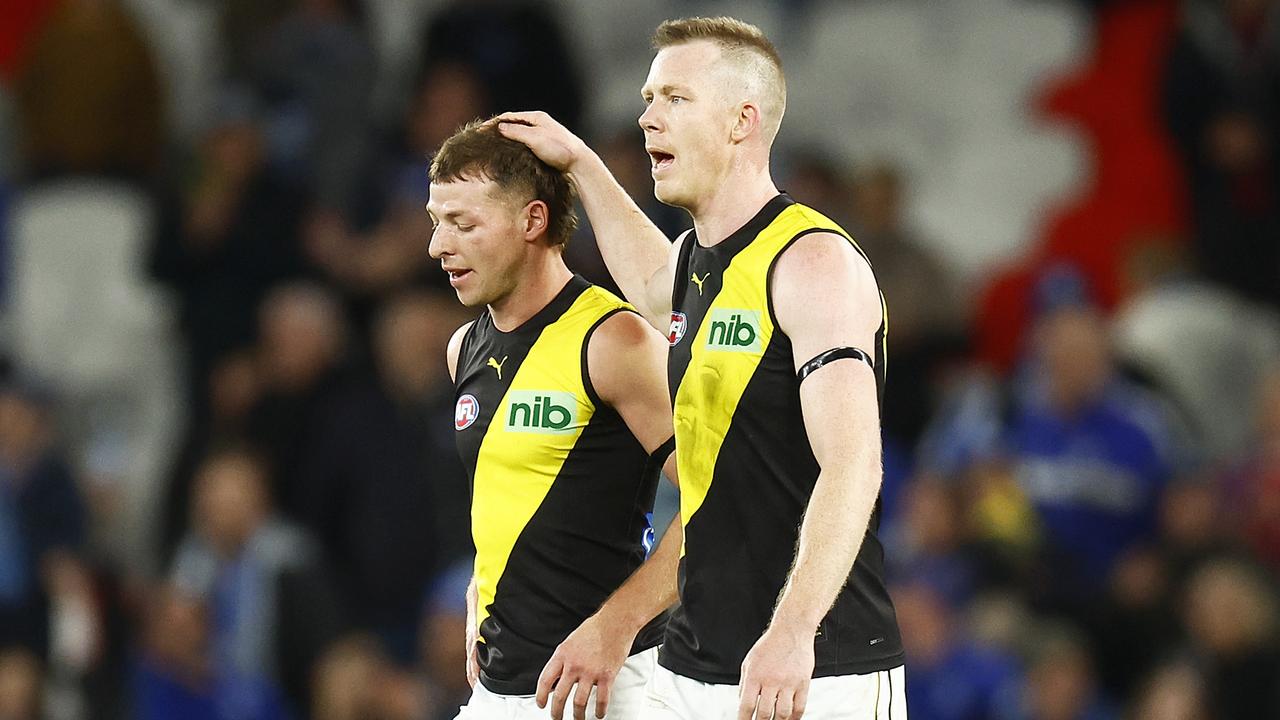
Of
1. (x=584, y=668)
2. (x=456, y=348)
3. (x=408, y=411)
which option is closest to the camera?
(x=584, y=668)

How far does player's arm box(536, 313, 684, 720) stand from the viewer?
4684 mm

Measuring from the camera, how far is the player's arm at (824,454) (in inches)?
152

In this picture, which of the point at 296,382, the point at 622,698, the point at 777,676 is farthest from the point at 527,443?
the point at 296,382

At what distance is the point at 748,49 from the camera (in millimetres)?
4430

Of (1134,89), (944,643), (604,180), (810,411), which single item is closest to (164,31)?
(1134,89)

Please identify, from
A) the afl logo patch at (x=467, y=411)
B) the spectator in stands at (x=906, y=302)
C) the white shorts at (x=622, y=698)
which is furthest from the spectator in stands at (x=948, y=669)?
the afl logo patch at (x=467, y=411)

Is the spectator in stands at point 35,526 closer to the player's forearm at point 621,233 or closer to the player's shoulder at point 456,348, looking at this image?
the player's shoulder at point 456,348

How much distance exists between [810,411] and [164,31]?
9.94 meters

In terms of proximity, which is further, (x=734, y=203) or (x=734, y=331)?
(x=734, y=203)

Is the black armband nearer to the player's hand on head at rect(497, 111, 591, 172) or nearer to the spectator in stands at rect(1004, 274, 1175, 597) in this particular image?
the player's hand on head at rect(497, 111, 591, 172)

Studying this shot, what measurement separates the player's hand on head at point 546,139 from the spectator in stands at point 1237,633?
484 centimetres

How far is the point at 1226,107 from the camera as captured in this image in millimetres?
11719

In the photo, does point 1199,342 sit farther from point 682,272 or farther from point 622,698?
point 682,272

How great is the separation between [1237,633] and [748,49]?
17.4 ft
